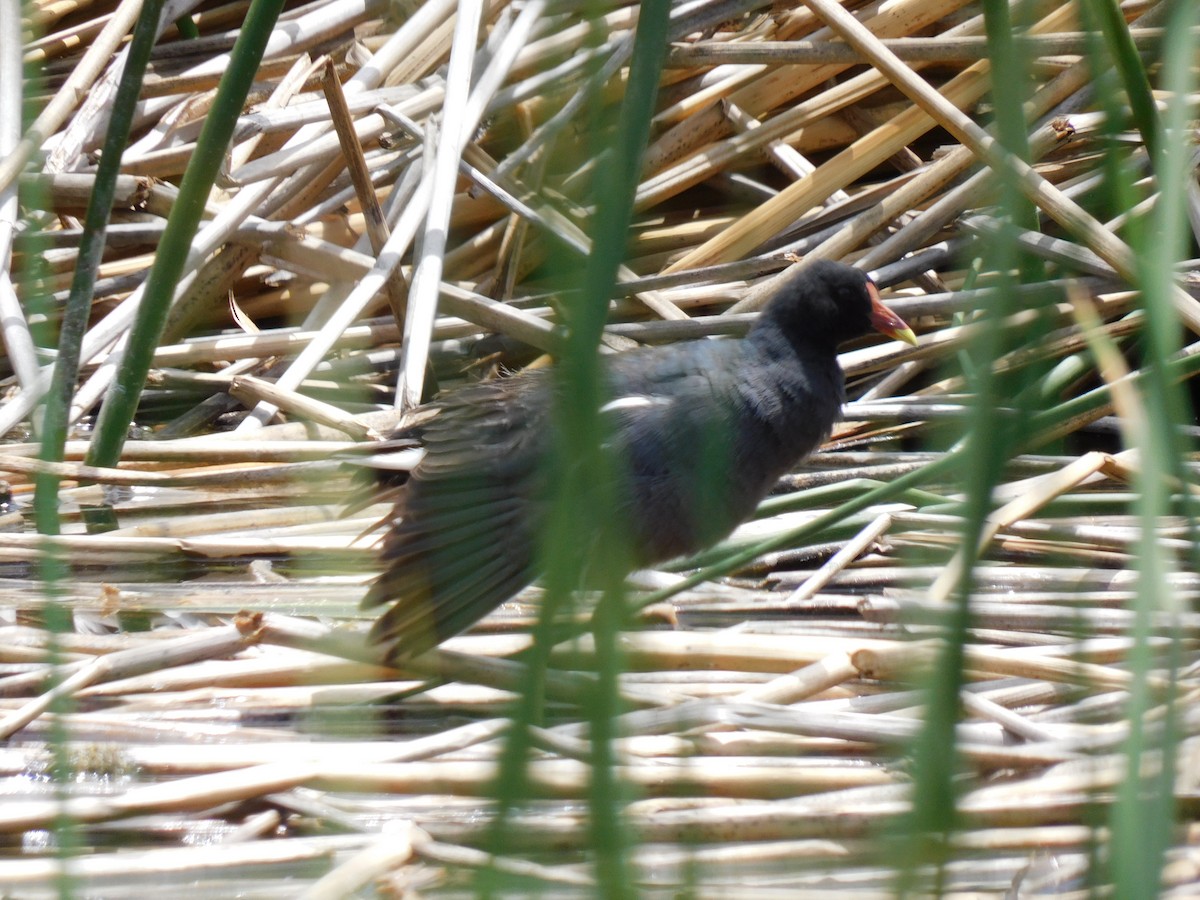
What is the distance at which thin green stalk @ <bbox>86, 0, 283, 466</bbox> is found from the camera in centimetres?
193

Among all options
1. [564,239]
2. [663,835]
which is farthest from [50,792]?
[564,239]

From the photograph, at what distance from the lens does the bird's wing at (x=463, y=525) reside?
2008 millimetres

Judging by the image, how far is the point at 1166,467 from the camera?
0.87 metres

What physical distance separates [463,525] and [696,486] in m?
0.39

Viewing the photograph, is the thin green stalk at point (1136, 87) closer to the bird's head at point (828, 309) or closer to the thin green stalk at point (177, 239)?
the bird's head at point (828, 309)

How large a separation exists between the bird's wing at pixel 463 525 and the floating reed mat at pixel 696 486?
0.23ft

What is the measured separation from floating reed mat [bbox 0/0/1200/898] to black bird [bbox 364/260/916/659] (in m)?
0.10

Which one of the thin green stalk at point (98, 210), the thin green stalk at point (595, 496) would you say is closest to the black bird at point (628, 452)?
the thin green stalk at point (98, 210)

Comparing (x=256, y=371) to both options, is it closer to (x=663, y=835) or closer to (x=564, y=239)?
(x=663, y=835)

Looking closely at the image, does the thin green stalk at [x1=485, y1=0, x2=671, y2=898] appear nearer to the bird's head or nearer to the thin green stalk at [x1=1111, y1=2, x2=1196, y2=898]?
the thin green stalk at [x1=1111, y1=2, x2=1196, y2=898]

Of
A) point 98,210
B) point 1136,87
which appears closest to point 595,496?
point 1136,87

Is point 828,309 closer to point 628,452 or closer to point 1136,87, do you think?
point 628,452

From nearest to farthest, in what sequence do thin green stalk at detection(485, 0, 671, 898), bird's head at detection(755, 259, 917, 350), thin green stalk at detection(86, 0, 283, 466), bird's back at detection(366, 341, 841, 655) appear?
thin green stalk at detection(485, 0, 671, 898) < thin green stalk at detection(86, 0, 283, 466) < bird's back at detection(366, 341, 841, 655) < bird's head at detection(755, 259, 917, 350)

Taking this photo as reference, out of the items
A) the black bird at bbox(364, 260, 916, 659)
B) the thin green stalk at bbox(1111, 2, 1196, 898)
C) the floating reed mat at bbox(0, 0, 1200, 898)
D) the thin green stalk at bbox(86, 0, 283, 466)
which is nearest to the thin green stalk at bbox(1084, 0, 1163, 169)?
the floating reed mat at bbox(0, 0, 1200, 898)
